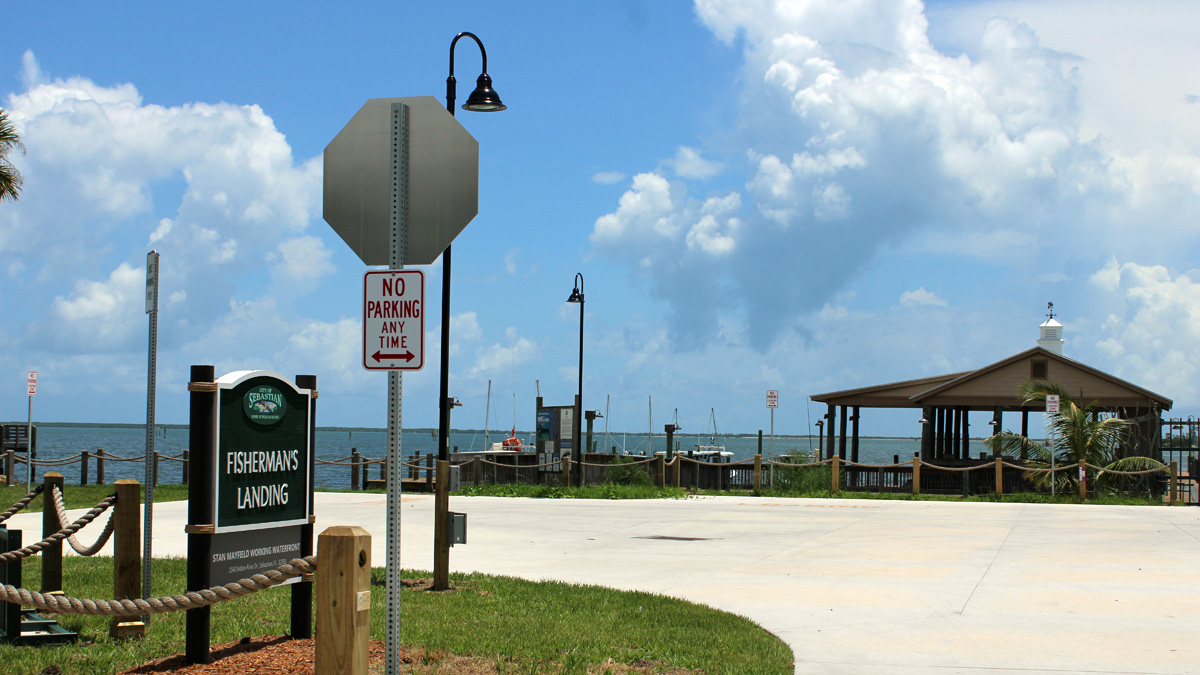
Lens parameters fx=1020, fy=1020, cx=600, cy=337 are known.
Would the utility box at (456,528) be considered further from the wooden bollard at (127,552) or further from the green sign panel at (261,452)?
the wooden bollard at (127,552)

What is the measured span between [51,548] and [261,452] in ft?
8.04

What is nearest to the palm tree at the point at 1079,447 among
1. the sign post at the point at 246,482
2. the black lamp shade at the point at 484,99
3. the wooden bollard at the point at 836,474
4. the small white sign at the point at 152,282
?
the wooden bollard at the point at 836,474

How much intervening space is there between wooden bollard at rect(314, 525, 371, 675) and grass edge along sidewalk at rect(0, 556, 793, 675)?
241cm

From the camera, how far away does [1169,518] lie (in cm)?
1981

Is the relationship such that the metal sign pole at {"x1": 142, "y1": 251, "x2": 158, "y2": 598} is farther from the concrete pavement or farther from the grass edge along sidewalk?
the concrete pavement

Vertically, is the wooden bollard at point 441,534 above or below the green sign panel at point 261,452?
below

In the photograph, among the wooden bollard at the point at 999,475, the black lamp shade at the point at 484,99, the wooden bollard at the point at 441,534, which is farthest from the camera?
the wooden bollard at the point at 999,475

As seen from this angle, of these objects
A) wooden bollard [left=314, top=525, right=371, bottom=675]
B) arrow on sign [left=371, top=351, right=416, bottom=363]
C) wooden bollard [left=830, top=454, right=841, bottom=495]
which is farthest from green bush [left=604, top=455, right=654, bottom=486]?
wooden bollard [left=314, top=525, right=371, bottom=675]

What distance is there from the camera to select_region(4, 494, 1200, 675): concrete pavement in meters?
7.70

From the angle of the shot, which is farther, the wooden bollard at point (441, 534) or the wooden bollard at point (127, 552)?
the wooden bollard at point (441, 534)

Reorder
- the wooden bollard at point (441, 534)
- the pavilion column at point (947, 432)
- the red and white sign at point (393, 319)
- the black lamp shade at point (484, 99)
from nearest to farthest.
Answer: the red and white sign at point (393, 319), the wooden bollard at point (441, 534), the black lamp shade at point (484, 99), the pavilion column at point (947, 432)

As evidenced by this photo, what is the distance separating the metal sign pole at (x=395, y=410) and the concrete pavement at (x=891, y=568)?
329cm

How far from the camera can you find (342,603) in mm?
4297

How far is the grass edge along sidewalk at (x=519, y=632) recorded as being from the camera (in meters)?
6.74
